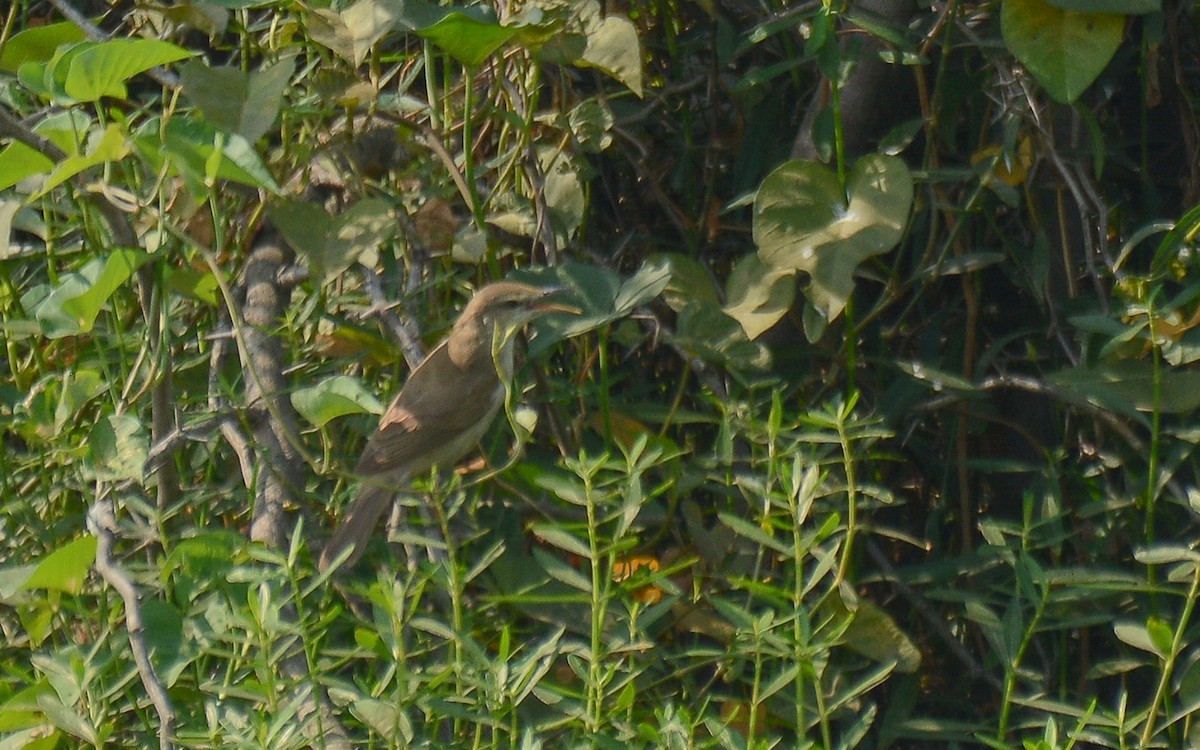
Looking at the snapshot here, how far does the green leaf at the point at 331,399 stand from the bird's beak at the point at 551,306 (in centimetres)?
39

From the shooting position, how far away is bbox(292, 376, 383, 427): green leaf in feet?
6.98

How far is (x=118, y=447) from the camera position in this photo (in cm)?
220

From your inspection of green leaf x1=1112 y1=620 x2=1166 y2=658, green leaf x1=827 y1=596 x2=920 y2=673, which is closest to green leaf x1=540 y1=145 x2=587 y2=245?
green leaf x1=827 y1=596 x2=920 y2=673

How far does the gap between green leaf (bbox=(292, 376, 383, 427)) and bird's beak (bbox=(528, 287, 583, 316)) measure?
0.39m

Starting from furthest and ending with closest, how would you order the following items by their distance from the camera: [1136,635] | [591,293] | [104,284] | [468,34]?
[591,293]
[468,34]
[104,284]
[1136,635]

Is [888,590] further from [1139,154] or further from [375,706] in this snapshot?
[375,706]

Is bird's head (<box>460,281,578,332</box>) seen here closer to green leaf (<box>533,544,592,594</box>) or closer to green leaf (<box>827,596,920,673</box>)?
green leaf (<box>533,544,592,594</box>)

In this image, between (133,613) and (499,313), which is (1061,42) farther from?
(133,613)

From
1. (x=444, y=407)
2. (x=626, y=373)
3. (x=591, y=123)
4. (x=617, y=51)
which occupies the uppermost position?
(x=617, y=51)

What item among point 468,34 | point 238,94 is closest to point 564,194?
point 468,34

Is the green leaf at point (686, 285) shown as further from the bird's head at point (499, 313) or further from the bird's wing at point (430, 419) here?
the bird's wing at point (430, 419)

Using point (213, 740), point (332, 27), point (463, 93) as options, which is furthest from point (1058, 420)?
point (213, 740)

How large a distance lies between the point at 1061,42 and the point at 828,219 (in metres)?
0.45

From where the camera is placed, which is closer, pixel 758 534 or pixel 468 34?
pixel 758 534
